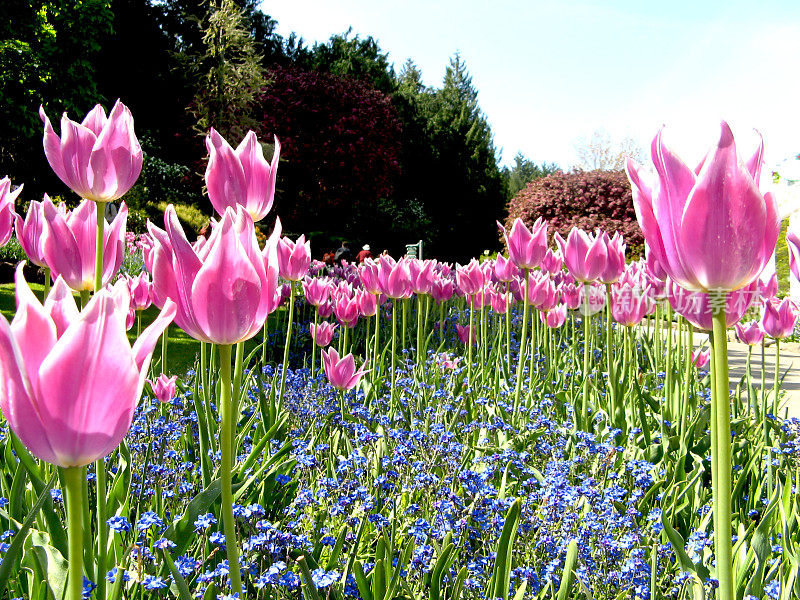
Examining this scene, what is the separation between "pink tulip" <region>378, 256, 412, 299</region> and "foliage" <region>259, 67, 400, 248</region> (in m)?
14.2

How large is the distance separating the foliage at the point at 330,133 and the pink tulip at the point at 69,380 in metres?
17.1

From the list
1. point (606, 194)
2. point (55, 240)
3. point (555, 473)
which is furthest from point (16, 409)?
point (606, 194)

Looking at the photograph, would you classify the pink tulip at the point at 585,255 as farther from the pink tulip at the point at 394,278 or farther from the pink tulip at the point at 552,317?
the pink tulip at the point at 552,317

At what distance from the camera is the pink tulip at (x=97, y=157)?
163 centimetres

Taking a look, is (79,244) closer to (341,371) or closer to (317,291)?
(341,371)

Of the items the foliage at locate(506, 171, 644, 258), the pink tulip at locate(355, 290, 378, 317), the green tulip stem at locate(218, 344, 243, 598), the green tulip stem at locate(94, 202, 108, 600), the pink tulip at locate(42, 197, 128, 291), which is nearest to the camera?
the green tulip stem at locate(218, 344, 243, 598)

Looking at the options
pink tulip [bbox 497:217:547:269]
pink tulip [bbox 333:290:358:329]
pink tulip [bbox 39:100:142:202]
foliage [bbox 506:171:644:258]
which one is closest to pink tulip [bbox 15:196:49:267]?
pink tulip [bbox 39:100:142:202]

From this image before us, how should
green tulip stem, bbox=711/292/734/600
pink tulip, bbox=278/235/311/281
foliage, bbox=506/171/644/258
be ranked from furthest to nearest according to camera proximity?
foliage, bbox=506/171/644/258 < pink tulip, bbox=278/235/311/281 < green tulip stem, bbox=711/292/734/600

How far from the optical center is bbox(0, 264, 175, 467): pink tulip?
0.64 meters

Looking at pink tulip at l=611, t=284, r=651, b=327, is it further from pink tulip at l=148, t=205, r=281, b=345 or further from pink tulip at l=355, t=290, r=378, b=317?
pink tulip at l=148, t=205, r=281, b=345

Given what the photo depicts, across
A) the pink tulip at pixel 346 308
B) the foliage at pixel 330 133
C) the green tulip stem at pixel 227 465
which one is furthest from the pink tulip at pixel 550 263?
the foliage at pixel 330 133

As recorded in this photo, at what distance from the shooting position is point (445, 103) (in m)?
40.6

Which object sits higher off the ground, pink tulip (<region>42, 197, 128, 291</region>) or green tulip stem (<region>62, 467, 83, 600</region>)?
pink tulip (<region>42, 197, 128, 291</region>)

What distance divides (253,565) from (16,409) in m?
1.16
